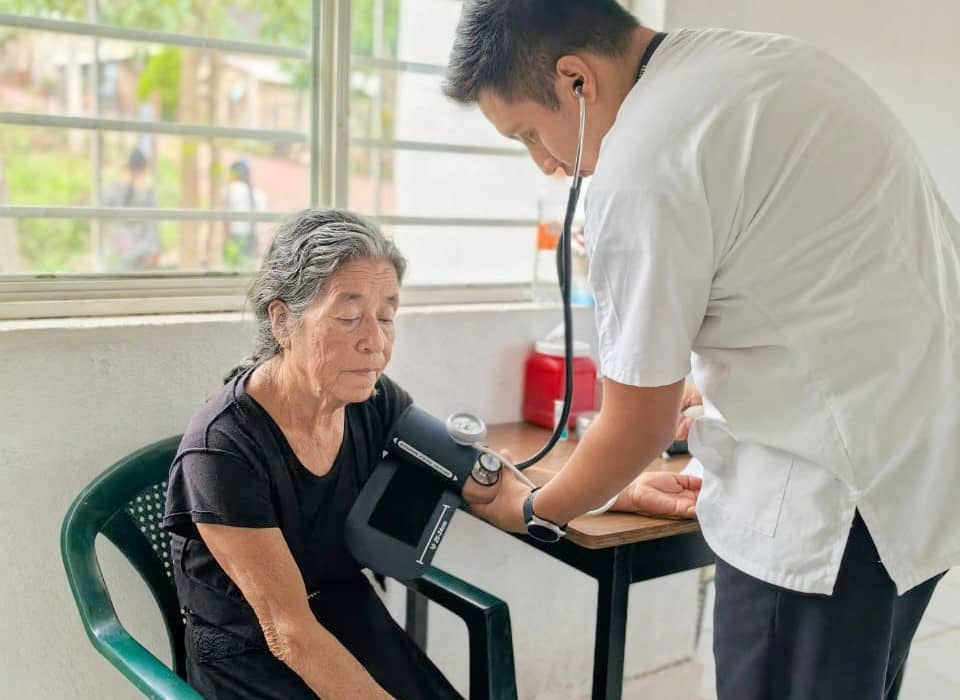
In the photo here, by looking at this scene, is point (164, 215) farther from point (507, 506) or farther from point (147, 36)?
point (507, 506)

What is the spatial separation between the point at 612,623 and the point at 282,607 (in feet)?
1.68

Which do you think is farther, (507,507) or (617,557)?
(507,507)

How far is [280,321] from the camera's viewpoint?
4.97 feet

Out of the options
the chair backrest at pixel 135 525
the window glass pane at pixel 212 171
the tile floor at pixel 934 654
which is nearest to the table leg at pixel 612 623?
the chair backrest at pixel 135 525

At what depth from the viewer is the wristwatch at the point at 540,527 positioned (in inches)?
55.3

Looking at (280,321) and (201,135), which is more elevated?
(201,135)

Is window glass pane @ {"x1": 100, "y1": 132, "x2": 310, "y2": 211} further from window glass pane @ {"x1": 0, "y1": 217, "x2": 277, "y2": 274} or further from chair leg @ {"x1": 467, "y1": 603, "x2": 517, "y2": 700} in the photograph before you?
chair leg @ {"x1": 467, "y1": 603, "x2": 517, "y2": 700}

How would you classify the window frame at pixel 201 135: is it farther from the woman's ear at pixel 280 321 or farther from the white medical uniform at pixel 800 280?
the white medical uniform at pixel 800 280

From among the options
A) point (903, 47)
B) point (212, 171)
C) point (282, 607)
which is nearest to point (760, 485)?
point (282, 607)

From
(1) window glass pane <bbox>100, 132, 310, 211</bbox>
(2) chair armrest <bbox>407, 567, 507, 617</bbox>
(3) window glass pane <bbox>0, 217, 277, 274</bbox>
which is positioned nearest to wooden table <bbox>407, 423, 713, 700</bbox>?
(2) chair armrest <bbox>407, 567, 507, 617</bbox>

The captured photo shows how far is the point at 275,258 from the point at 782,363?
80 centimetres

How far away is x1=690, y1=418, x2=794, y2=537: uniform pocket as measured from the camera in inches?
44.9

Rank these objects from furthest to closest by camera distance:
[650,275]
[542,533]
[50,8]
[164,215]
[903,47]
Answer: [903,47] → [50,8] → [164,215] → [542,533] → [650,275]

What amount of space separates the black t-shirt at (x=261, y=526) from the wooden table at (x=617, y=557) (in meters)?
0.27
